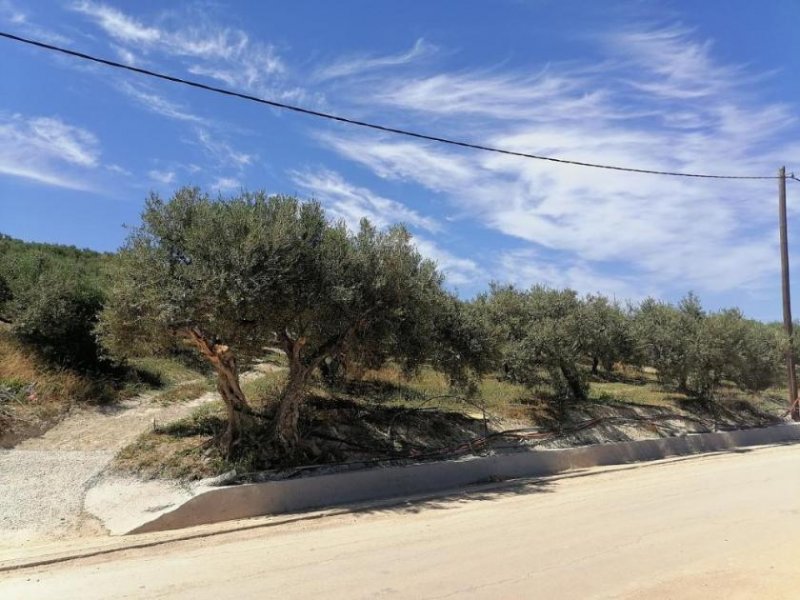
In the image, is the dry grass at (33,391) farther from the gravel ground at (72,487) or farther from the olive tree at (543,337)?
the olive tree at (543,337)

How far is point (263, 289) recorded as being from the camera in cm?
1191

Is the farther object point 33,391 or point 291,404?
point 33,391

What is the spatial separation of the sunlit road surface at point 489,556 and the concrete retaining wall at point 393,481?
3.88 ft

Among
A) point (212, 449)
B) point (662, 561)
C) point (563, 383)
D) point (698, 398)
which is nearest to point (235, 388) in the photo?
point (212, 449)

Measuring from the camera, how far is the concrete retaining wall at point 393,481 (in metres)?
11.2

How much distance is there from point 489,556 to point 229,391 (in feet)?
25.0

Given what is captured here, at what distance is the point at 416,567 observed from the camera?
7.72m

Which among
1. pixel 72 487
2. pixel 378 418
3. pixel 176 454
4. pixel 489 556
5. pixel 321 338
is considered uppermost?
pixel 321 338

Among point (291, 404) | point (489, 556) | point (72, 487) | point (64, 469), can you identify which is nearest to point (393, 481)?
point (291, 404)

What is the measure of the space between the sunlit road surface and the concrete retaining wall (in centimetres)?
118

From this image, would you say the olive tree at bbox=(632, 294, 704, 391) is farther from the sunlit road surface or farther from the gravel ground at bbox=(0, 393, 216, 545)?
the gravel ground at bbox=(0, 393, 216, 545)

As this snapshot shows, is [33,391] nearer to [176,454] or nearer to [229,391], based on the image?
[176,454]

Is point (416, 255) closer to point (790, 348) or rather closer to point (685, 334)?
point (685, 334)

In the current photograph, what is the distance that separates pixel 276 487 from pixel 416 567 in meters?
4.95
